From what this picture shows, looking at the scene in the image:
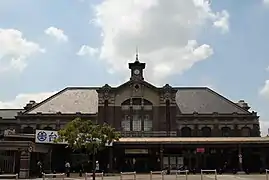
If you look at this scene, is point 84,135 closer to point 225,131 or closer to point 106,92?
point 106,92

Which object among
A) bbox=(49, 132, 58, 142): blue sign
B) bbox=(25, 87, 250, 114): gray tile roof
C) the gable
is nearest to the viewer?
bbox=(49, 132, 58, 142): blue sign

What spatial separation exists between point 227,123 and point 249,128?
3191 millimetres

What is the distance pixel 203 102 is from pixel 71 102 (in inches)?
804

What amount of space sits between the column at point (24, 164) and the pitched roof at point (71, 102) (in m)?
19.8

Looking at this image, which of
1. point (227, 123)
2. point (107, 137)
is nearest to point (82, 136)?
point (107, 137)

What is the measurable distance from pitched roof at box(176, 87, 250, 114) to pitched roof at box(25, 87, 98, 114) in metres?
13.4

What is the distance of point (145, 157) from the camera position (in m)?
51.5

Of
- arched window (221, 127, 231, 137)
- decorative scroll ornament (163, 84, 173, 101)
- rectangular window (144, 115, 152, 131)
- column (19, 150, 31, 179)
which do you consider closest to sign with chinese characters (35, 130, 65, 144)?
column (19, 150, 31, 179)

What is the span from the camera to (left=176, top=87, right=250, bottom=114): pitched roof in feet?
190

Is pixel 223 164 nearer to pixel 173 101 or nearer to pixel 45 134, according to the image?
pixel 173 101

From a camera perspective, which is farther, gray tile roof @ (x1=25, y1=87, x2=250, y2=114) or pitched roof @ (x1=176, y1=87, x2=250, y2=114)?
gray tile roof @ (x1=25, y1=87, x2=250, y2=114)

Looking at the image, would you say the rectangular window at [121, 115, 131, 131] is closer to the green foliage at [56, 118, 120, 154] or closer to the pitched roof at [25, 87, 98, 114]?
the pitched roof at [25, 87, 98, 114]

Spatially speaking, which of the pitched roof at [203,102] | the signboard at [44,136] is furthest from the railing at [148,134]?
the signboard at [44,136]

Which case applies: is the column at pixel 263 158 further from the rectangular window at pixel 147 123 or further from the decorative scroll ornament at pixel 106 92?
the decorative scroll ornament at pixel 106 92
